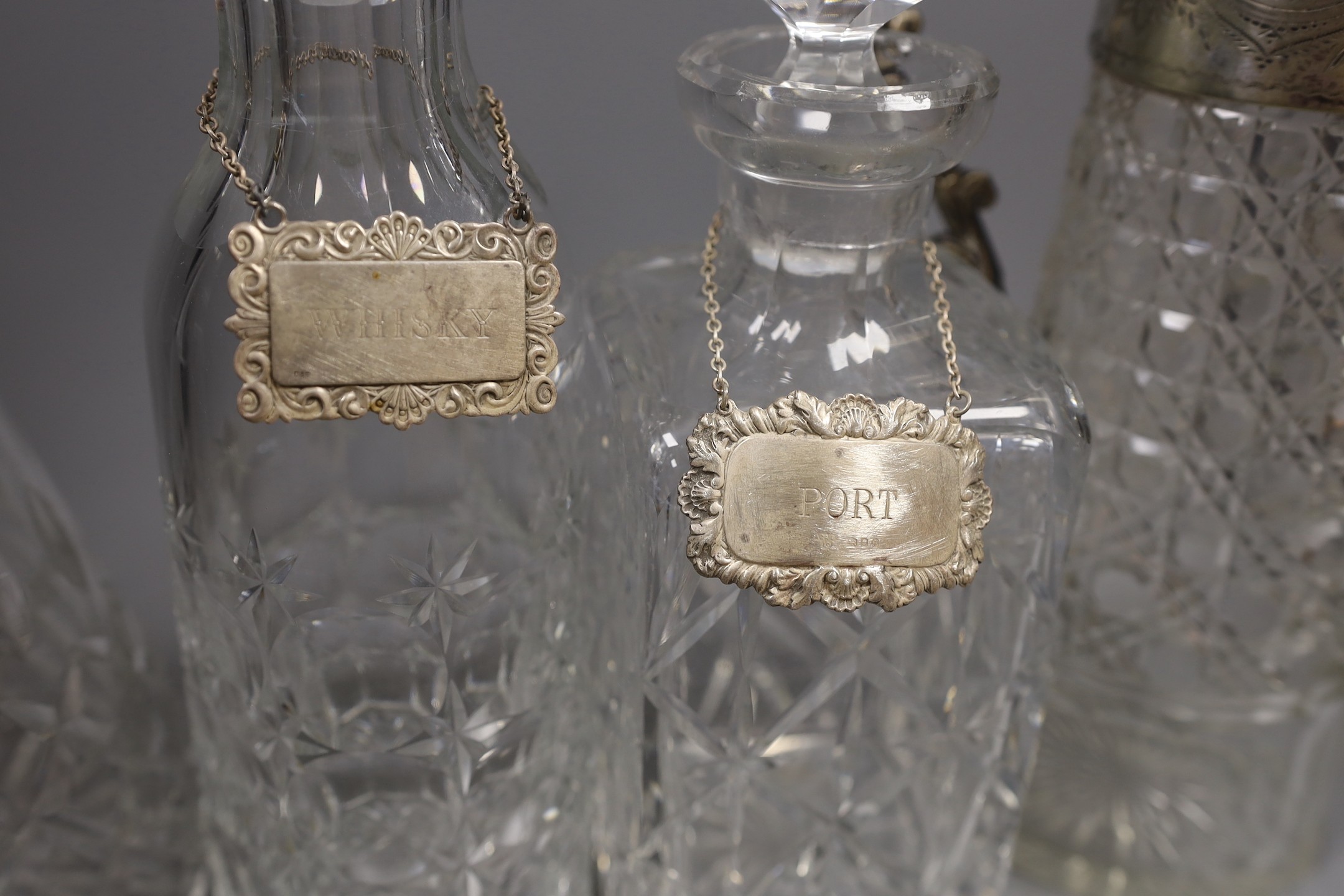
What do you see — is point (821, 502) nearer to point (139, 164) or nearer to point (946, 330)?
point (946, 330)

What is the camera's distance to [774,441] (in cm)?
51

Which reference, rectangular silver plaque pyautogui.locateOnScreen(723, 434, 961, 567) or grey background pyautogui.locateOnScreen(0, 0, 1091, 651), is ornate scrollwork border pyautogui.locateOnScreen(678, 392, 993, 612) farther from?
grey background pyautogui.locateOnScreen(0, 0, 1091, 651)

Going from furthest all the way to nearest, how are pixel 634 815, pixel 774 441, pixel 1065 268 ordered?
1. pixel 1065 268
2. pixel 634 815
3. pixel 774 441

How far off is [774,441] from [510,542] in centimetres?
15

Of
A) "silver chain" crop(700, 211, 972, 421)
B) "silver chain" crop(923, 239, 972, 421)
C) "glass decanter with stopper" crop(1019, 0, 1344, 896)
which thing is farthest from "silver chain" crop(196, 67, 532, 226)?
"glass decanter with stopper" crop(1019, 0, 1344, 896)

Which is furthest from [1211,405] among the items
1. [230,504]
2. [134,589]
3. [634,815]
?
[134,589]

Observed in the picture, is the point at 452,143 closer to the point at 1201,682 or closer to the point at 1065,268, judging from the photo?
the point at 1065,268

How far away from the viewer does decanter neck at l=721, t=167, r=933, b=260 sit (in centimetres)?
56

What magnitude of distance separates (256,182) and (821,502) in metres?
0.27

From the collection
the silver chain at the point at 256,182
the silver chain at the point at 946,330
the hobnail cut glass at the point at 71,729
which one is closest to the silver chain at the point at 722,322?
the silver chain at the point at 946,330

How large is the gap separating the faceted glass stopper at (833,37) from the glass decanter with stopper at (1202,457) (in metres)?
0.19

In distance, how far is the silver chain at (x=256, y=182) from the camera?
495mm

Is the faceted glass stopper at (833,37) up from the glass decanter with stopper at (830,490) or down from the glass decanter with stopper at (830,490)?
up

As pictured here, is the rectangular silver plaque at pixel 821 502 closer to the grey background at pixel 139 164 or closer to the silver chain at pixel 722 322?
the silver chain at pixel 722 322
